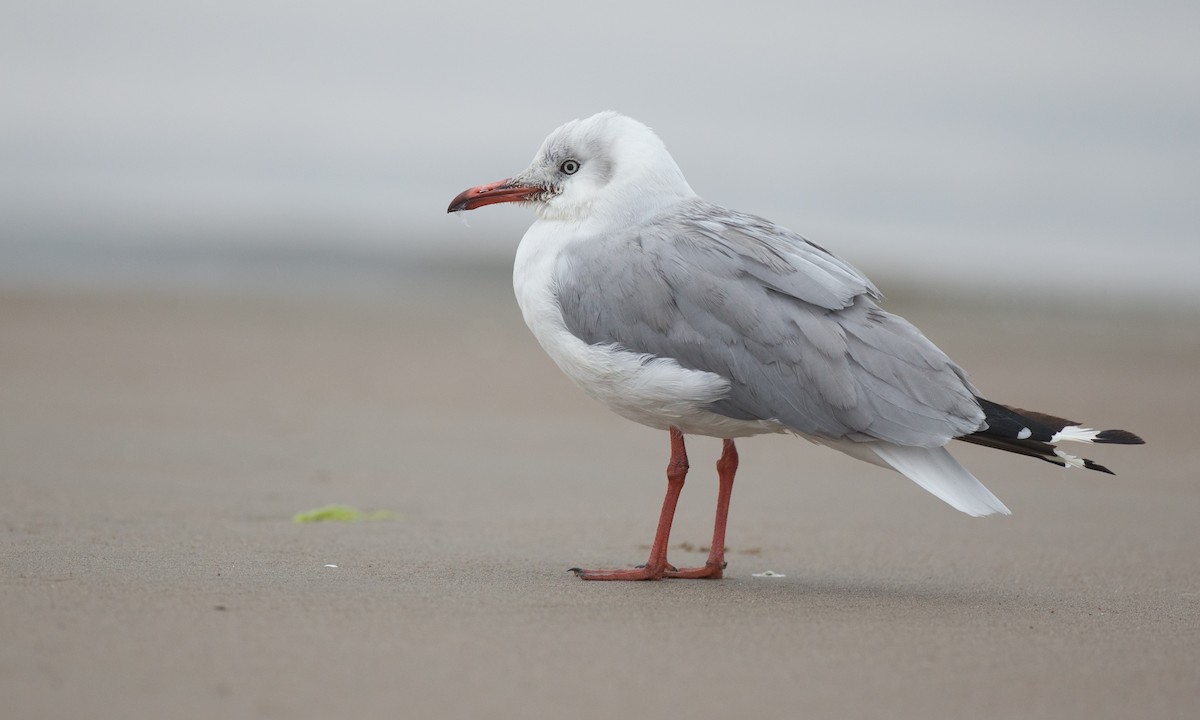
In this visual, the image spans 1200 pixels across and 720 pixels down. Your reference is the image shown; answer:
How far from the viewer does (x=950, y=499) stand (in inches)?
159

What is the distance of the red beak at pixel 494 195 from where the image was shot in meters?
5.08

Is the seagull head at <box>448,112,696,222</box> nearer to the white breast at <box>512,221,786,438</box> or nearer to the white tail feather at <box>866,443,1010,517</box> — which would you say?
the white breast at <box>512,221,786,438</box>

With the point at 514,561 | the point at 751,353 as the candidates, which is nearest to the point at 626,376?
the point at 751,353

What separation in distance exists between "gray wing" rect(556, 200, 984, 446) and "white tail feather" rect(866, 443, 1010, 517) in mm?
99

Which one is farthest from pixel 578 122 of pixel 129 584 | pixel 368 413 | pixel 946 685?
pixel 368 413

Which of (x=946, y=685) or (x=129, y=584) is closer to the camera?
(x=946, y=685)

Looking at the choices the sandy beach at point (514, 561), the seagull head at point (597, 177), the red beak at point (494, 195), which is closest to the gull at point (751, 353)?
the seagull head at point (597, 177)

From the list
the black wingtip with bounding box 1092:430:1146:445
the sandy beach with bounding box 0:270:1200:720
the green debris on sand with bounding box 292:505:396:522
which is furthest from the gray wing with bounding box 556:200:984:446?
the green debris on sand with bounding box 292:505:396:522

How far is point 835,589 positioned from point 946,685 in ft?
4.56

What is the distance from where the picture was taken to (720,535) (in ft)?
15.6

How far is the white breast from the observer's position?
4.30m

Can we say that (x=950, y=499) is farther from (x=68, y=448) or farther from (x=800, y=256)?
(x=68, y=448)

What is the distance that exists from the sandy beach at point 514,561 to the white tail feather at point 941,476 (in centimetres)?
35

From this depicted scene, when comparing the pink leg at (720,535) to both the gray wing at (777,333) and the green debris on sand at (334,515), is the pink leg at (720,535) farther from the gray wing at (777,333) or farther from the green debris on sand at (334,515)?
the green debris on sand at (334,515)
